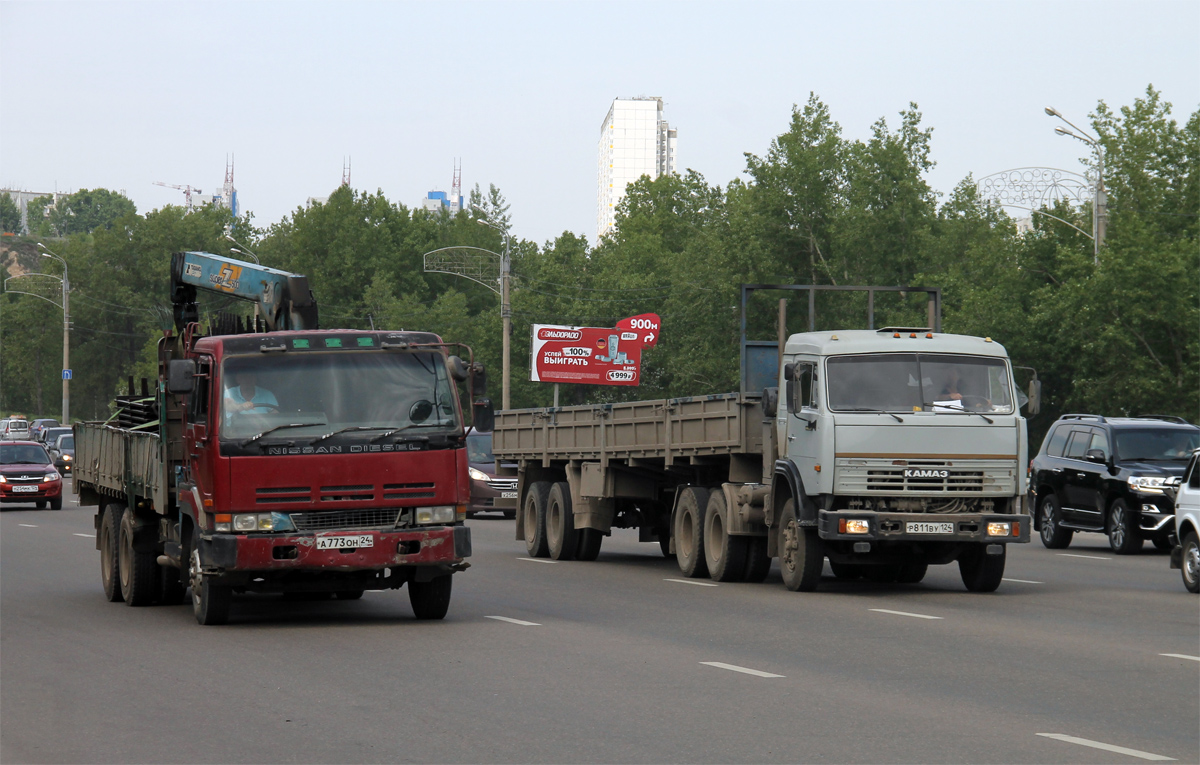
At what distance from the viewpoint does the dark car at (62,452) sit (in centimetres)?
5466

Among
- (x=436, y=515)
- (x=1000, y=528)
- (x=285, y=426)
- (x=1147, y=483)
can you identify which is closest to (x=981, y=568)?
(x=1000, y=528)

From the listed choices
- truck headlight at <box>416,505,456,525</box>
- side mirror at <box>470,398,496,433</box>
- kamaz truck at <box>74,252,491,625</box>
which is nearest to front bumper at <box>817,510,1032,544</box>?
side mirror at <box>470,398,496,433</box>

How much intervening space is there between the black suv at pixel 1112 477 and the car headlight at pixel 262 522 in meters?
13.6

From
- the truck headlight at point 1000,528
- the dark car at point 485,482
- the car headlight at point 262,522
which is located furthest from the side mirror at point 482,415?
the dark car at point 485,482

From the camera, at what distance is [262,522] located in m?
12.8

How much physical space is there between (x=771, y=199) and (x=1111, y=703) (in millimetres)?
58556

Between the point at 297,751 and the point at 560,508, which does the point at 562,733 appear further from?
the point at 560,508

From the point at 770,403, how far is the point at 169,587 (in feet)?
21.1

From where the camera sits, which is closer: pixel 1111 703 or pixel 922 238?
pixel 1111 703

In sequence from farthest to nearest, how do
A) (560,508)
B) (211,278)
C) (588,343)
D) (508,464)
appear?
(588,343)
(508,464)
(560,508)
(211,278)

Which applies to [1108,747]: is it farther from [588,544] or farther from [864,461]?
[588,544]

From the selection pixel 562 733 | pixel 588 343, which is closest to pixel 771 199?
pixel 588 343

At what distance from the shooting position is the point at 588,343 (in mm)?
60219

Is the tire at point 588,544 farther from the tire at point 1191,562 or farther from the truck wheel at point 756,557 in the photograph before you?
the tire at point 1191,562
